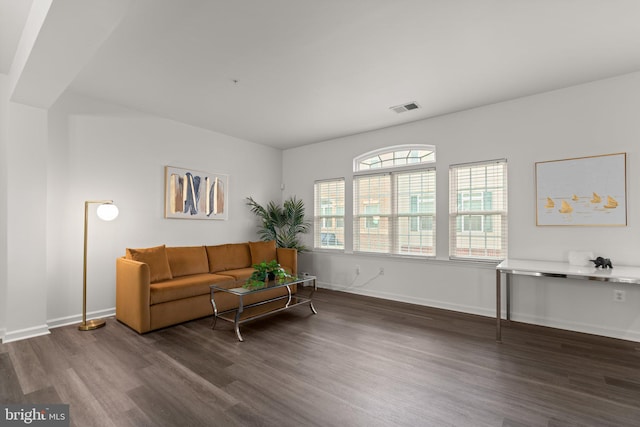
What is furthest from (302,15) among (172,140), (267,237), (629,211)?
(267,237)

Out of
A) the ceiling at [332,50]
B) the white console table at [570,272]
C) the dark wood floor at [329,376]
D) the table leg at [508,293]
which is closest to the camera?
the dark wood floor at [329,376]

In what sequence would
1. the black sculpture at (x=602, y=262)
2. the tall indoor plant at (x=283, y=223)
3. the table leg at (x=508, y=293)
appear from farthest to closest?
the tall indoor plant at (x=283, y=223), the table leg at (x=508, y=293), the black sculpture at (x=602, y=262)

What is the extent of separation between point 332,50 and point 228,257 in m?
3.33

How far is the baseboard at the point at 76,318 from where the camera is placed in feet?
→ 11.3

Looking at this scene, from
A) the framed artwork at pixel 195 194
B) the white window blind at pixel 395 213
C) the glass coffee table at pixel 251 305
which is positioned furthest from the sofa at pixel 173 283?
the white window blind at pixel 395 213

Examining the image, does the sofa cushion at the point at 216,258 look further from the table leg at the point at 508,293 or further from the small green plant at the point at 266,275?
the table leg at the point at 508,293

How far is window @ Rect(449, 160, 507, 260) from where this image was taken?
12.7 ft

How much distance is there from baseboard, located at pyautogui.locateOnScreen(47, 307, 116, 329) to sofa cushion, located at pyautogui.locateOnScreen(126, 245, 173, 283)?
0.79 metres

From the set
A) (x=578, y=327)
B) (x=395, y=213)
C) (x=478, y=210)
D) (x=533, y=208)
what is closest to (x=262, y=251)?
(x=395, y=213)

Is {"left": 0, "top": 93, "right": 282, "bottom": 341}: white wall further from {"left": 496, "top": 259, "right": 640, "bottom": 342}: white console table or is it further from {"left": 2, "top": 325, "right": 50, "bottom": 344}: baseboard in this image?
{"left": 496, "top": 259, "right": 640, "bottom": 342}: white console table

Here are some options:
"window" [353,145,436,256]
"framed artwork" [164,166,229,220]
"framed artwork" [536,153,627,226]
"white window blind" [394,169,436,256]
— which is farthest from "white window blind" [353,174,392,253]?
"framed artwork" [164,166,229,220]

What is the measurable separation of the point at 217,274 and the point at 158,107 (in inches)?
94.2

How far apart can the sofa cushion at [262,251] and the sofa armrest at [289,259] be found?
6.3 inches

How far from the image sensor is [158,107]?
406 centimetres
